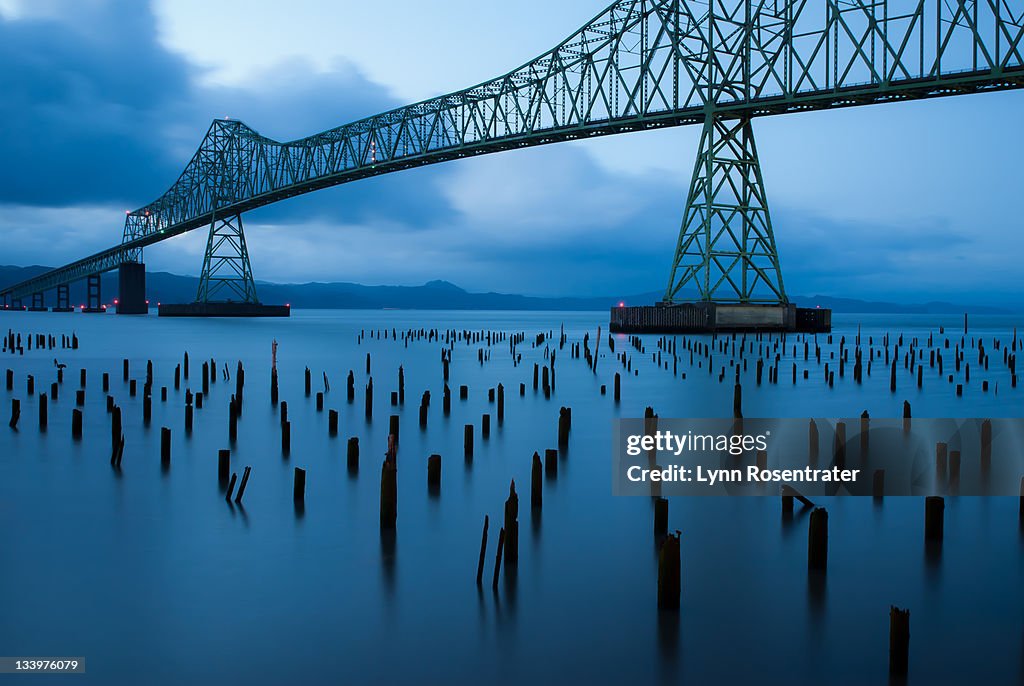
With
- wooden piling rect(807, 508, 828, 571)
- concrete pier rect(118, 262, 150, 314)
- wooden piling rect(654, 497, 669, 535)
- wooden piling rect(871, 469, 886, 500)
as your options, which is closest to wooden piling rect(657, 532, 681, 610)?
wooden piling rect(807, 508, 828, 571)

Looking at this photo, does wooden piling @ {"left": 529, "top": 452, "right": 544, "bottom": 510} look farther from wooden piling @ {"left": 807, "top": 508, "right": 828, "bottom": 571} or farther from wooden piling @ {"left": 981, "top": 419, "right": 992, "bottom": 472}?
wooden piling @ {"left": 981, "top": 419, "right": 992, "bottom": 472}

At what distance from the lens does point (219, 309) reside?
93625mm

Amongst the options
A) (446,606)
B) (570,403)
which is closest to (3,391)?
(570,403)

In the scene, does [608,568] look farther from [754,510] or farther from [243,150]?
[243,150]

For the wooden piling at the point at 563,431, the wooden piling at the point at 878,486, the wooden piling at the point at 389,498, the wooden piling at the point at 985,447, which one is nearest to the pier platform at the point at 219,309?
the wooden piling at the point at 563,431

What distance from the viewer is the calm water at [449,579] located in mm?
6391

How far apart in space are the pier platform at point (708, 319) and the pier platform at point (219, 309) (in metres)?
52.9

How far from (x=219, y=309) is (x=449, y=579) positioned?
90696 mm

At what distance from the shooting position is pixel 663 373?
101 ft

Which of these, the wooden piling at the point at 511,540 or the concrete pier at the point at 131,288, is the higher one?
the concrete pier at the point at 131,288

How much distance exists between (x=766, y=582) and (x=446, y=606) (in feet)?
9.53

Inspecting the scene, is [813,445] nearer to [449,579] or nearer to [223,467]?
[449,579]

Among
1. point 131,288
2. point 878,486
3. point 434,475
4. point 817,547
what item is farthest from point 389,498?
point 131,288

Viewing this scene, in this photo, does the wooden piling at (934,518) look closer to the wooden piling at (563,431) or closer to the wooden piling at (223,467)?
the wooden piling at (563,431)
